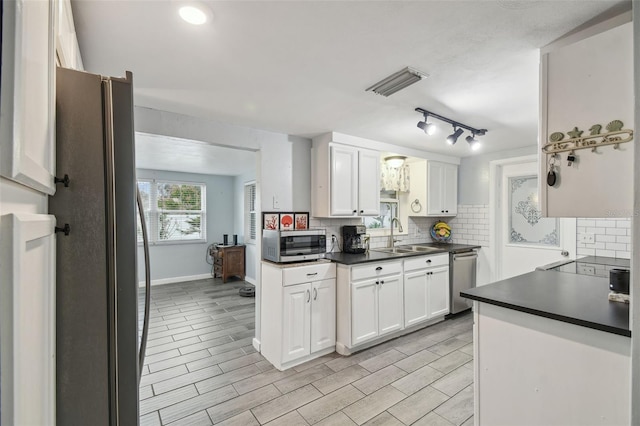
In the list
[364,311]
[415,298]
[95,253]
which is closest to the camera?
[95,253]

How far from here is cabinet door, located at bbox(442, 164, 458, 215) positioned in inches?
174

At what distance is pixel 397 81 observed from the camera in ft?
6.30

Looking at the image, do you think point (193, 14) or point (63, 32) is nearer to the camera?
point (63, 32)

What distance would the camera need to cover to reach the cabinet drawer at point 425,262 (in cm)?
339

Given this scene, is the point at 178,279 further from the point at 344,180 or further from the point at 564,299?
the point at 564,299

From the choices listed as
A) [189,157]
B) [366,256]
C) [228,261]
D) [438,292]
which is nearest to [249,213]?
[228,261]

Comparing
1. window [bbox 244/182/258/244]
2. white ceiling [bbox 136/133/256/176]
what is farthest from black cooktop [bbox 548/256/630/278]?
window [bbox 244/182/258/244]

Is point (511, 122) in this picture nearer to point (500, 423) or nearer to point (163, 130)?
point (500, 423)

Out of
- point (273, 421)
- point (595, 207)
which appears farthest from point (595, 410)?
point (273, 421)

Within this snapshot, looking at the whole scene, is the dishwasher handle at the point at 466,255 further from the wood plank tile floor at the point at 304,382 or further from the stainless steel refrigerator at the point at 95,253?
the stainless steel refrigerator at the point at 95,253

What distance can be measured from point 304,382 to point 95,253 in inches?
83.7

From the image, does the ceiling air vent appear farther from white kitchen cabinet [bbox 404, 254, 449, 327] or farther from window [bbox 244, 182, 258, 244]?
window [bbox 244, 182, 258, 244]

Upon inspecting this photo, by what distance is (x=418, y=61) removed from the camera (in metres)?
1.69

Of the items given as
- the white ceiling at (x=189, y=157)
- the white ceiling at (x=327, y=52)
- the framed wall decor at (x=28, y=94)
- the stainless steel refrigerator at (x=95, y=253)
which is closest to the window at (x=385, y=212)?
the white ceiling at (x=327, y=52)
